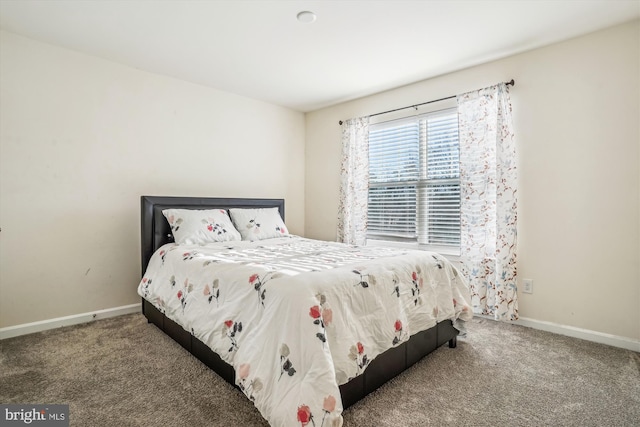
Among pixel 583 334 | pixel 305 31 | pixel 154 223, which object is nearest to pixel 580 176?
pixel 583 334

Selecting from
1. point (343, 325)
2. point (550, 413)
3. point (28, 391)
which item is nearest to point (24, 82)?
point (28, 391)

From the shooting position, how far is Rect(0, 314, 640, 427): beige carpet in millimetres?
1521

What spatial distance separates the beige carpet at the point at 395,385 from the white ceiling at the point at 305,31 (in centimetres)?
237

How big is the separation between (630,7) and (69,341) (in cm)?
463

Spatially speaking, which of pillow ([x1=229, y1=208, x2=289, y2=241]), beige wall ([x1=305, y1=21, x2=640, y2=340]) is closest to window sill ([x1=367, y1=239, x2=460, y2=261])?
beige wall ([x1=305, y1=21, x2=640, y2=340])

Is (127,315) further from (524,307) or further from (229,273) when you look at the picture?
(524,307)

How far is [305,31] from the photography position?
97.0 inches

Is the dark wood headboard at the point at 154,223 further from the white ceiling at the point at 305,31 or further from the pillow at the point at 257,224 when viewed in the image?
the white ceiling at the point at 305,31

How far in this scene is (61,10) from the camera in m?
2.20

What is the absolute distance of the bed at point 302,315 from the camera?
1282mm

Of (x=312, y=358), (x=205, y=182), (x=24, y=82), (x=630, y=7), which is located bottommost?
(x=312, y=358)

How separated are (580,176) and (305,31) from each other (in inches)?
96.0

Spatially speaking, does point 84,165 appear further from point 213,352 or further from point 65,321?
point 213,352

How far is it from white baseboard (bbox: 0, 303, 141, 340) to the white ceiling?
2318 millimetres
